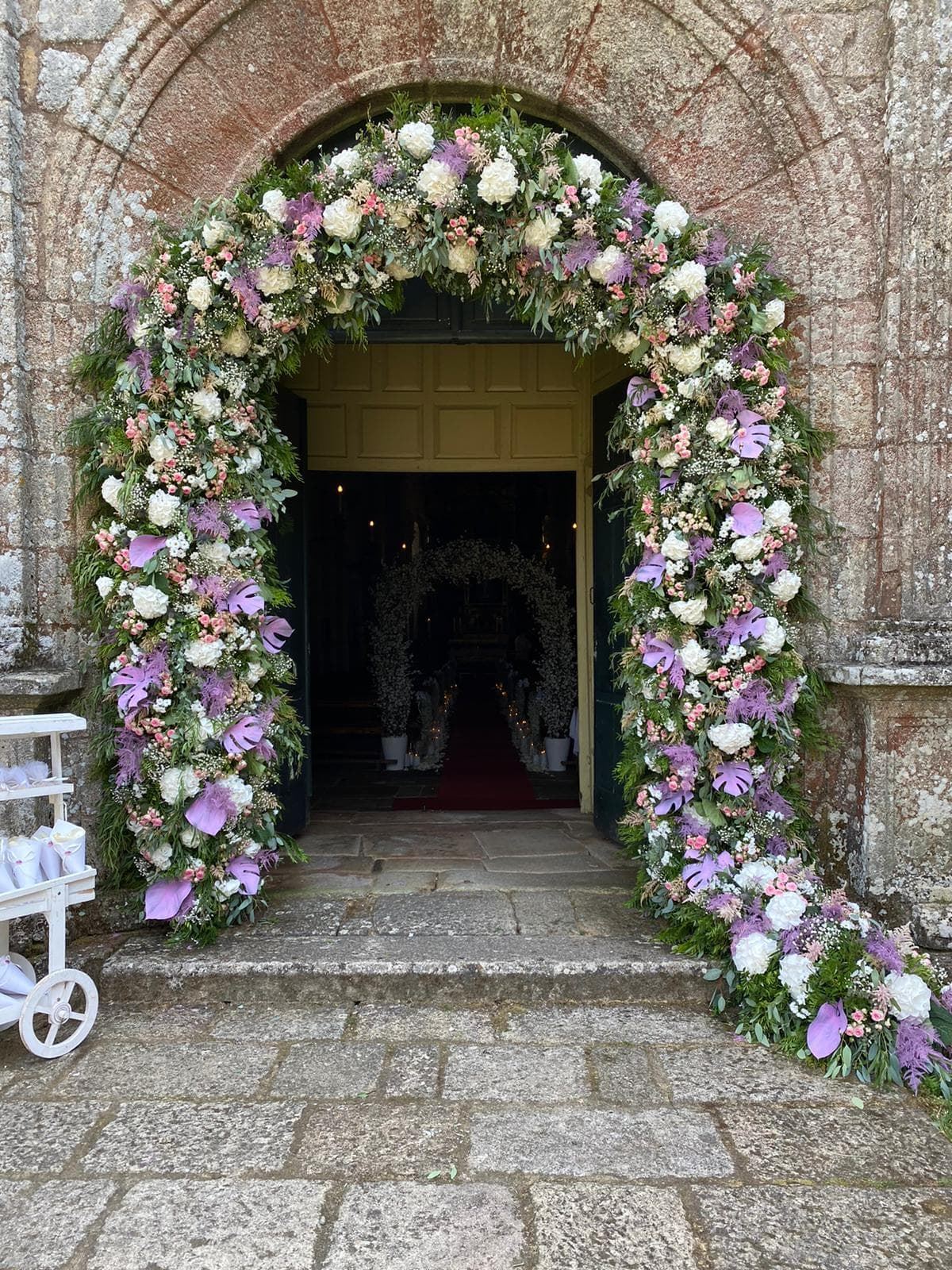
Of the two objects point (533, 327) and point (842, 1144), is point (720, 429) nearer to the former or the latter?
point (533, 327)

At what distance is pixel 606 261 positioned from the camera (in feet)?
11.4

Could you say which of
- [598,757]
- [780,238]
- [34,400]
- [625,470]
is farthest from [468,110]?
[598,757]

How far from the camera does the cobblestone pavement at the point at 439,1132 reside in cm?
214

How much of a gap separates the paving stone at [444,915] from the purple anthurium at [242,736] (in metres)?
0.91

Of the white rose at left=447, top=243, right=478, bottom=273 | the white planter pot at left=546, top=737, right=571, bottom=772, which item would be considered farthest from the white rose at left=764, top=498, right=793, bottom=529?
the white planter pot at left=546, top=737, right=571, bottom=772

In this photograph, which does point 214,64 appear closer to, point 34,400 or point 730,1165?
point 34,400

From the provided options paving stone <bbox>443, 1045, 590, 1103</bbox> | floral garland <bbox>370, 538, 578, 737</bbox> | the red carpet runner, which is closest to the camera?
paving stone <bbox>443, 1045, 590, 1103</bbox>

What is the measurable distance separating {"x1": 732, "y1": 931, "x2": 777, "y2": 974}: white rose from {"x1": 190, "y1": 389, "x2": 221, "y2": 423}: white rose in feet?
9.14

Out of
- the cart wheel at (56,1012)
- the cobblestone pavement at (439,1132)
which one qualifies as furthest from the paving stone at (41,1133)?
the cart wheel at (56,1012)

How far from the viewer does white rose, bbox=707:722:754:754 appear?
137 inches

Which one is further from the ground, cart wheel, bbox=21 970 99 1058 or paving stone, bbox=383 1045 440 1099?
cart wheel, bbox=21 970 99 1058

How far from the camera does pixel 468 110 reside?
4062 mm

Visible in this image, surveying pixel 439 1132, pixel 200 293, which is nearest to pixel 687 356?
pixel 200 293

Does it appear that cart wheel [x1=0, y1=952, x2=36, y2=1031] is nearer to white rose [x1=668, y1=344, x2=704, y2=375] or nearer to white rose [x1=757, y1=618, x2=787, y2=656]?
white rose [x1=757, y1=618, x2=787, y2=656]
